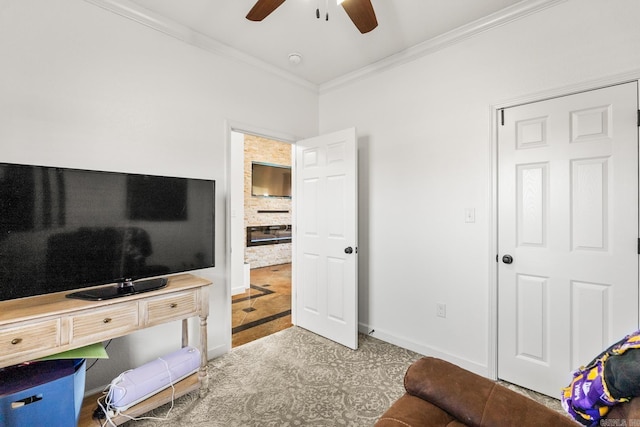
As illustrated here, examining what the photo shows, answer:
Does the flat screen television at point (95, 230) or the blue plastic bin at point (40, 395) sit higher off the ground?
the flat screen television at point (95, 230)

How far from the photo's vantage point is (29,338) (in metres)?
1.39

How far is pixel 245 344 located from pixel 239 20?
282 cm

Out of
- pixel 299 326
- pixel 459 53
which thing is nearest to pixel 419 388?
pixel 299 326

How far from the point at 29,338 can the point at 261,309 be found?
263cm

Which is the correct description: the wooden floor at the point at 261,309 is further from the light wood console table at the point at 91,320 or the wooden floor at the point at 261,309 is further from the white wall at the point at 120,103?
the light wood console table at the point at 91,320

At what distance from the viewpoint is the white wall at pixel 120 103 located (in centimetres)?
176

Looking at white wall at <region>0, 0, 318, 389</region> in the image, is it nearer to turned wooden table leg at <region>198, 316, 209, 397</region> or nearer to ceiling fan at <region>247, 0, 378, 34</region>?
turned wooden table leg at <region>198, 316, 209, 397</region>

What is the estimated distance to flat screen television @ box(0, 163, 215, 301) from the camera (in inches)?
58.8

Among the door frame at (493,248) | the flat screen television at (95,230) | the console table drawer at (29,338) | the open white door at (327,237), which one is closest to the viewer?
the console table drawer at (29,338)

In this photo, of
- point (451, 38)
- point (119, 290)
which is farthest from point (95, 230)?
point (451, 38)

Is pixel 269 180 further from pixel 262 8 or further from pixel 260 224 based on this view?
pixel 262 8

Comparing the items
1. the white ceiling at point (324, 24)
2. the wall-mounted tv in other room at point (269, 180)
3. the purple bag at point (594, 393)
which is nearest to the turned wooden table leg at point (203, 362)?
the purple bag at point (594, 393)

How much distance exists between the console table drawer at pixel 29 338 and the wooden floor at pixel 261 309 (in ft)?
5.29

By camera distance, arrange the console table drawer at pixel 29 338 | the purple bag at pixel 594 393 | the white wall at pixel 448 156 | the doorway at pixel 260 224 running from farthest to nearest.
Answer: the doorway at pixel 260 224 → the white wall at pixel 448 156 → the console table drawer at pixel 29 338 → the purple bag at pixel 594 393
